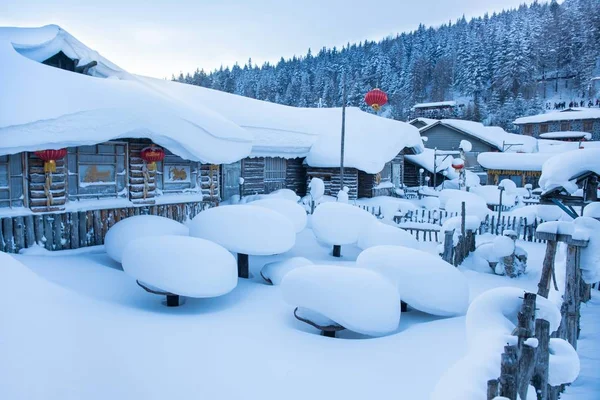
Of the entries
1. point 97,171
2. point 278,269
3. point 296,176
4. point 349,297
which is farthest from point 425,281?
point 296,176

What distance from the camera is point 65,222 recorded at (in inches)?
409

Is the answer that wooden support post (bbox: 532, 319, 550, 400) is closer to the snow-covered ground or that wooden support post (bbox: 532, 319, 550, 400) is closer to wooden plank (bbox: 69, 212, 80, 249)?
the snow-covered ground

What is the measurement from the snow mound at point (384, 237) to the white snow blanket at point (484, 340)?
302 inches

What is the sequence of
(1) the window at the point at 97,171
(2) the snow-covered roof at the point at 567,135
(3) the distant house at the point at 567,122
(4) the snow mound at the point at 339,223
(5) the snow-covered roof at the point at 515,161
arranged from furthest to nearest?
1. (3) the distant house at the point at 567,122
2. (2) the snow-covered roof at the point at 567,135
3. (5) the snow-covered roof at the point at 515,161
4. (4) the snow mound at the point at 339,223
5. (1) the window at the point at 97,171

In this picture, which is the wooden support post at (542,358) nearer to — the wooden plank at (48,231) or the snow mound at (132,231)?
the snow mound at (132,231)

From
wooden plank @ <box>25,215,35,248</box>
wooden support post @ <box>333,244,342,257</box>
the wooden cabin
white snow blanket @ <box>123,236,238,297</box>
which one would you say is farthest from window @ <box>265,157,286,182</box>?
white snow blanket @ <box>123,236,238,297</box>

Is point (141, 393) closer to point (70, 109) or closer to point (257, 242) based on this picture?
point (257, 242)

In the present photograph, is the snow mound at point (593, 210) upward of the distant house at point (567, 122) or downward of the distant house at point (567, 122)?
downward

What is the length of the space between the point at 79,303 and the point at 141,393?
9.98ft

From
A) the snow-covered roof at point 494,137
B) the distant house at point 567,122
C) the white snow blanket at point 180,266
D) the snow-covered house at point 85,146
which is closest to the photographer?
the white snow blanket at point 180,266

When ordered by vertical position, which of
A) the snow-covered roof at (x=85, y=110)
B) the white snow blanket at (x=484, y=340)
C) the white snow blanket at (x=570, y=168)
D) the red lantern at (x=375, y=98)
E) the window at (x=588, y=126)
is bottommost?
the white snow blanket at (x=484, y=340)

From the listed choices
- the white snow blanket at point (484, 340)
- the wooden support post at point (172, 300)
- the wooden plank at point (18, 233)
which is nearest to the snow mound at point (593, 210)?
the white snow blanket at point (484, 340)

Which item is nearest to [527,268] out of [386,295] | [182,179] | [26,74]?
[386,295]

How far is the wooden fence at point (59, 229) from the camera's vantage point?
30.9 feet
